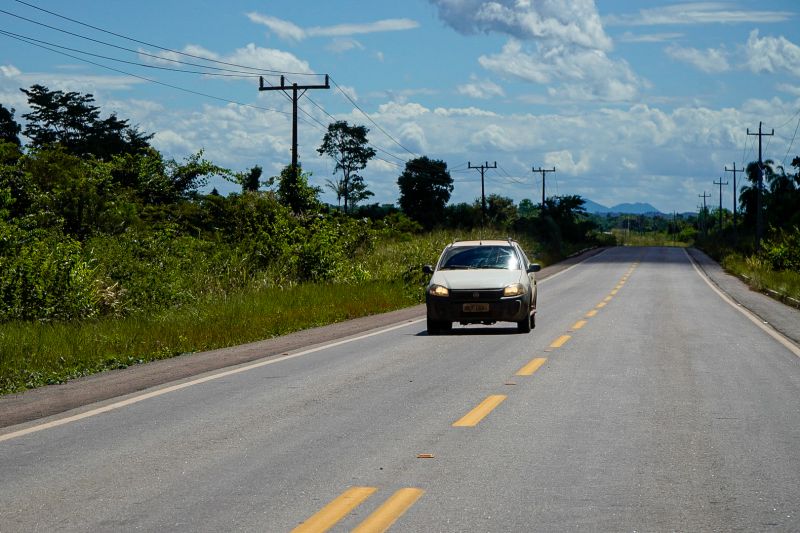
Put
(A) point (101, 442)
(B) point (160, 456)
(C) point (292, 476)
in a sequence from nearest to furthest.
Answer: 1. (C) point (292, 476)
2. (B) point (160, 456)
3. (A) point (101, 442)

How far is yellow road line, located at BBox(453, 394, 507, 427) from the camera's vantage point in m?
8.92

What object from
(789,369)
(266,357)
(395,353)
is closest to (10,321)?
(266,357)

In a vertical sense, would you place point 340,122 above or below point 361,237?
above

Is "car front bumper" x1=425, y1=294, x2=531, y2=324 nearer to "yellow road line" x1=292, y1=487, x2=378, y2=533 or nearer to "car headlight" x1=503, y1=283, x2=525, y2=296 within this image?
"car headlight" x1=503, y1=283, x2=525, y2=296

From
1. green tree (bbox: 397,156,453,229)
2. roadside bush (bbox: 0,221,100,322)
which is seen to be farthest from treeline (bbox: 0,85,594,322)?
green tree (bbox: 397,156,453,229)

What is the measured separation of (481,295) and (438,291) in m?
0.79

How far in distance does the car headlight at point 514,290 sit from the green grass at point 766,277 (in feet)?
45.4

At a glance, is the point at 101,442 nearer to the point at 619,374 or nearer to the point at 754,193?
the point at 619,374

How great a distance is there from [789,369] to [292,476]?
853 cm

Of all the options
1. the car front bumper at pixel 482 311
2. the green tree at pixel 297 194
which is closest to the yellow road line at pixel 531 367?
the car front bumper at pixel 482 311

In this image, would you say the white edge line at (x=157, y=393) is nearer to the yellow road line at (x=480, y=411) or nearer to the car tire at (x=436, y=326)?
the car tire at (x=436, y=326)

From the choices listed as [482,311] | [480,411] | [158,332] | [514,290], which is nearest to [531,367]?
[480,411]

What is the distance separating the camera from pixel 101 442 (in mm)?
8211

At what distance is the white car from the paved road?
3.90 meters
